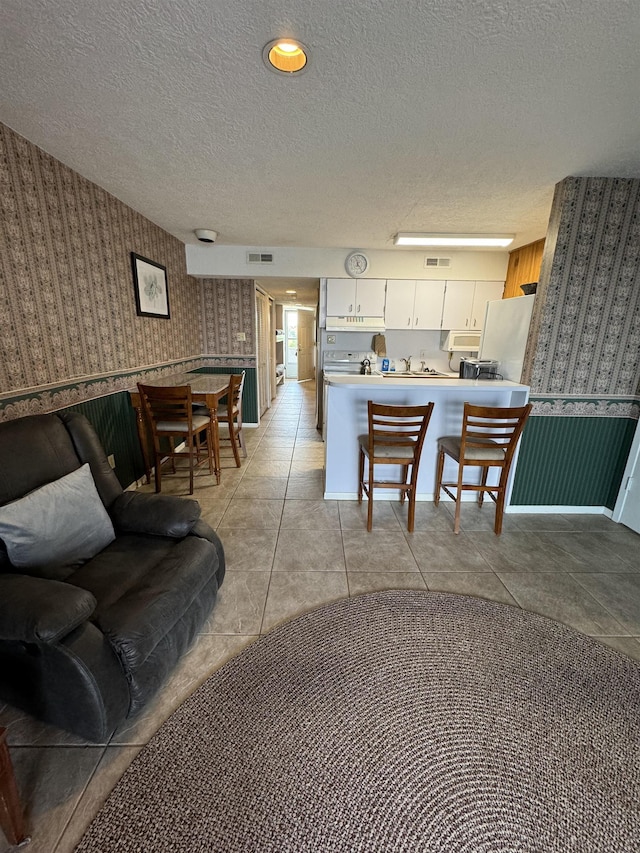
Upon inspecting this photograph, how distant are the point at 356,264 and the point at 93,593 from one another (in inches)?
169

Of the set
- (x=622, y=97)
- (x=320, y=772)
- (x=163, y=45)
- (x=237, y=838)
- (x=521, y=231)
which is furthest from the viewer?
(x=521, y=231)

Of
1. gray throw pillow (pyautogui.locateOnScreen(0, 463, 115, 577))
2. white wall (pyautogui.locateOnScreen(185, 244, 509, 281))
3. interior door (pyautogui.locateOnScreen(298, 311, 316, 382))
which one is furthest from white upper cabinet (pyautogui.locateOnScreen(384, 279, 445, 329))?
interior door (pyautogui.locateOnScreen(298, 311, 316, 382))

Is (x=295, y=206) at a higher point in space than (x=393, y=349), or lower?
higher

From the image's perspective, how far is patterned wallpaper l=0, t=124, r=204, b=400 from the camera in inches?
75.1

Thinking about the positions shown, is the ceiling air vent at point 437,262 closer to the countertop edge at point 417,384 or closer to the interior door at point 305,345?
the countertop edge at point 417,384

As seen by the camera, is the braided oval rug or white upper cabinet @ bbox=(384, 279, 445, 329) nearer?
the braided oval rug

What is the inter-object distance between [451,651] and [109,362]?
305cm

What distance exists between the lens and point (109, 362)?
2812 mm

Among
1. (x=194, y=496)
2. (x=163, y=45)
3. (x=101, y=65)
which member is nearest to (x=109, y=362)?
(x=194, y=496)

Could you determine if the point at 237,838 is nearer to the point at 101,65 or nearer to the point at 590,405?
the point at 101,65

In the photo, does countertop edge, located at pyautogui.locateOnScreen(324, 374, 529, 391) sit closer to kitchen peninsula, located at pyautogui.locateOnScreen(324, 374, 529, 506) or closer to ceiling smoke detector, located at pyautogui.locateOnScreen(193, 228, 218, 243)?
kitchen peninsula, located at pyautogui.locateOnScreen(324, 374, 529, 506)

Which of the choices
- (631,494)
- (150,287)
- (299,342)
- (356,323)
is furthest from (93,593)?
(299,342)

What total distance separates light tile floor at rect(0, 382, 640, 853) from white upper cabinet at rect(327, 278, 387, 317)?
7.93 ft

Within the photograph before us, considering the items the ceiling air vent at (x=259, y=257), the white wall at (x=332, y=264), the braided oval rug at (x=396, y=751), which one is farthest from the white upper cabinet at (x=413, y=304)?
the braided oval rug at (x=396, y=751)
